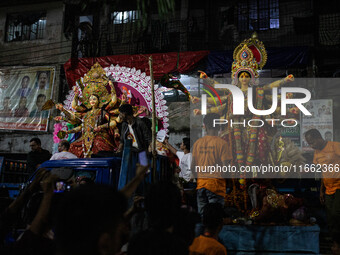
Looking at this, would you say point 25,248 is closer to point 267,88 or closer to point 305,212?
point 305,212

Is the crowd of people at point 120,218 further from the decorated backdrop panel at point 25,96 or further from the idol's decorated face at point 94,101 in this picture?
the decorated backdrop panel at point 25,96

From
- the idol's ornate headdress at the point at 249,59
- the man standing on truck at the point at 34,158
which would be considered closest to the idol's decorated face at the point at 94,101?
the man standing on truck at the point at 34,158

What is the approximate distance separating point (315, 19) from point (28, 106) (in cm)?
1182

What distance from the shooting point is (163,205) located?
257 cm

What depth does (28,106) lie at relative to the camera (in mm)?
14398

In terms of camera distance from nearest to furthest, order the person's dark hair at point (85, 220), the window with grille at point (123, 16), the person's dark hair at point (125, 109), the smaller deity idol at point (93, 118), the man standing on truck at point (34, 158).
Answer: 1. the person's dark hair at point (85, 220)
2. the person's dark hair at point (125, 109)
3. the man standing on truck at point (34, 158)
4. the smaller deity idol at point (93, 118)
5. the window with grille at point (123, 16)

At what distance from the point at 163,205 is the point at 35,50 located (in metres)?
15.5

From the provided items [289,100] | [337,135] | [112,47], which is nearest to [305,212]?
[289,100]

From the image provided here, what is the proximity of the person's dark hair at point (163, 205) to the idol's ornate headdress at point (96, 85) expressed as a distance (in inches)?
320

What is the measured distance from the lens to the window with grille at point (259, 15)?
14.9m

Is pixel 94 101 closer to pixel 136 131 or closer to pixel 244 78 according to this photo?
pixel 136 131

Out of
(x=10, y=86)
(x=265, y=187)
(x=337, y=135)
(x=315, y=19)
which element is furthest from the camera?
(x=10, y=86)

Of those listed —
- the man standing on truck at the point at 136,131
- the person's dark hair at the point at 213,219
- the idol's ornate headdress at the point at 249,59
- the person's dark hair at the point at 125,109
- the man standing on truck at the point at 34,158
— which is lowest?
the person's dark hair at the point at 213,219

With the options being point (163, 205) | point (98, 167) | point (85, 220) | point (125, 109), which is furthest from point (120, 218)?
point (125, 109)
